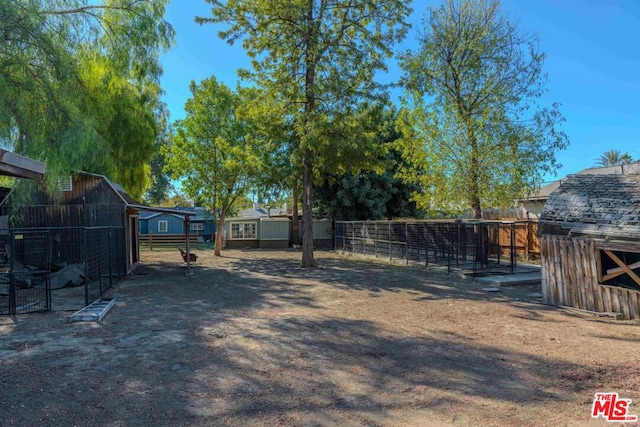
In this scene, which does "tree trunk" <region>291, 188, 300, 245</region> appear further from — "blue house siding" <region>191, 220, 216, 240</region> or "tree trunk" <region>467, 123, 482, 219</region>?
"tree trunk" <region>467, 123, 482, 219</region>

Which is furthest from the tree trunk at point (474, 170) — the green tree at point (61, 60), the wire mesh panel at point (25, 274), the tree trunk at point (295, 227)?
the tree trunk at point (295, 227)

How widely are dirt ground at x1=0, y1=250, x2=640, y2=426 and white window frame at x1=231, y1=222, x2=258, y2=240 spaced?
2058 centimetres

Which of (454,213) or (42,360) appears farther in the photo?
(454,213)

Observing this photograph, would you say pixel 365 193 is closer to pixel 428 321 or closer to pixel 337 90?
pixel 337 90

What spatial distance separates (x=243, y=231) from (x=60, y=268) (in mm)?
17296

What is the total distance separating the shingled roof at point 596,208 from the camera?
25.7 ft

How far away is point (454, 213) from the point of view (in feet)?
58.4

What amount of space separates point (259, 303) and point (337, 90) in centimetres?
908

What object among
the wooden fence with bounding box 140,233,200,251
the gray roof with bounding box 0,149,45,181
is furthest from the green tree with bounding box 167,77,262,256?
the gray roof with bounding box 0,149,45,181

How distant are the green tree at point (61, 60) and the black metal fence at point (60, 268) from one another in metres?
2.01

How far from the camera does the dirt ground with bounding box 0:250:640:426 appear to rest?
3762 millimetres

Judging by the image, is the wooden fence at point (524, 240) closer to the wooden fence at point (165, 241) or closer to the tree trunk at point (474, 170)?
the tree trunk at point (474, 170)

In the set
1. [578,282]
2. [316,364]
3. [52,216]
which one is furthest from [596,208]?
[52,216]

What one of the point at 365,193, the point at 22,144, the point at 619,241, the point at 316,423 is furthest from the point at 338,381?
the point at 365,193
